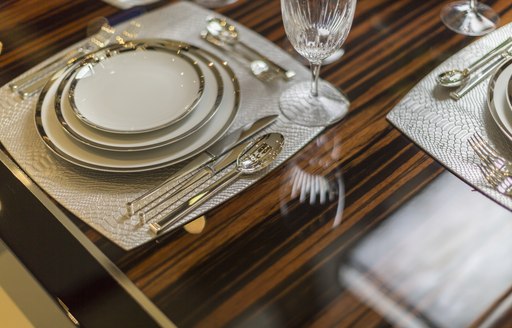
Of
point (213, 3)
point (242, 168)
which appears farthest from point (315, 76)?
point (213, 3)

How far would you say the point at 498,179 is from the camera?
0.50m

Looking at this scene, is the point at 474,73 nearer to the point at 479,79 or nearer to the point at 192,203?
the point at 479,79

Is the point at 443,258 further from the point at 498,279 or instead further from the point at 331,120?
the point at 331,120

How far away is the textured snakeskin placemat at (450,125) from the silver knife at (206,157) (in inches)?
5.1

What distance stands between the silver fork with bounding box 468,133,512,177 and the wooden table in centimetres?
3

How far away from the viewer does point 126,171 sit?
516mm

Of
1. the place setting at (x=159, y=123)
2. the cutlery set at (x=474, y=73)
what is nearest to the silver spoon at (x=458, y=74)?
the cutlery set at (x=474, y=73)

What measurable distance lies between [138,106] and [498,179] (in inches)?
13.2

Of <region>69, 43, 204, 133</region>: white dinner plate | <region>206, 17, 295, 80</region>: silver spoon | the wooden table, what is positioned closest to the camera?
the wooden table

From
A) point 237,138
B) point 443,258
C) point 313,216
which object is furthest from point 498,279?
point 237,138

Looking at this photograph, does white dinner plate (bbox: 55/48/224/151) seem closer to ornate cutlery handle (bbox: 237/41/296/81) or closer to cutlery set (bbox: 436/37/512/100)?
ornate cutlery handle (bbox: 237/41/296/81)

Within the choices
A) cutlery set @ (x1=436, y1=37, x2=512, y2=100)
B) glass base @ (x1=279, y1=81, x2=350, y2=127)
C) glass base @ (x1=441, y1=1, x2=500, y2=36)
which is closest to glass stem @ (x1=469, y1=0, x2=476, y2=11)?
glass base @ (x1=441, y1=1, x2=500, y2=36)

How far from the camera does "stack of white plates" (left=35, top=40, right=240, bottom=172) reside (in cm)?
53

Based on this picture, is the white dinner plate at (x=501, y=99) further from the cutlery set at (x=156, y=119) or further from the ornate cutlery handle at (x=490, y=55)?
the cutlery set at (x=156, y=119)
